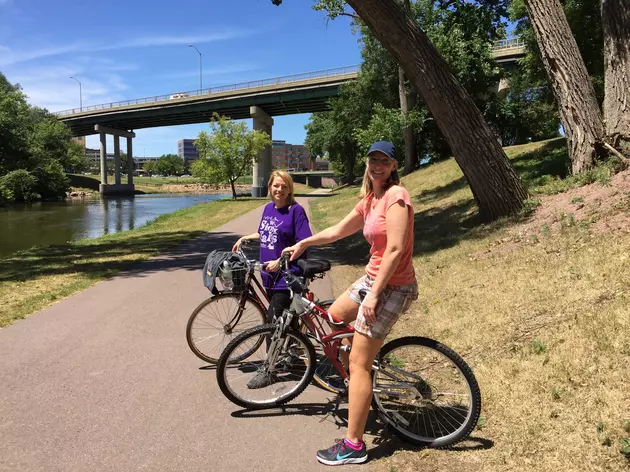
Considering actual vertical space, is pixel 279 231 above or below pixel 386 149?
below

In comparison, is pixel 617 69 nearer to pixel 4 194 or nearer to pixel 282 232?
pixel 282 232

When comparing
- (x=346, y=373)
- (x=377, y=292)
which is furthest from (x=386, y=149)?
(x=346, y=373)

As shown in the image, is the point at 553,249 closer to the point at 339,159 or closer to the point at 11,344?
the point at 11,344

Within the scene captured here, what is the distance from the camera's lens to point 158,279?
329 inches

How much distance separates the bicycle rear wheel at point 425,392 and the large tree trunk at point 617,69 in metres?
7.18

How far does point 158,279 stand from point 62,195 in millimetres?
52577

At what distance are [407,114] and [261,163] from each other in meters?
26.1

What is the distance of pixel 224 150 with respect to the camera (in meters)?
43.3

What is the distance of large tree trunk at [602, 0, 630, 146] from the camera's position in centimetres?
806

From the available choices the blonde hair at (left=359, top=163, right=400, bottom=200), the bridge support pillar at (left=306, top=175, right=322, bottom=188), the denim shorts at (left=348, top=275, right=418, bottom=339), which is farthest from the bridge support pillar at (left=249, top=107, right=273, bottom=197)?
the bridge support pillar at (left=306, top=175, right=322, bottom=188)

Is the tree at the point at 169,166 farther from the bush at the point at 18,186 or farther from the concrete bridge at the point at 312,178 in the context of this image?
the bush at the point at 18,186

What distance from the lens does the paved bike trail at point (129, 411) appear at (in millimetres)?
2926

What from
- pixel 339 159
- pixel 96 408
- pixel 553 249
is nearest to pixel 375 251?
pixel 96 408

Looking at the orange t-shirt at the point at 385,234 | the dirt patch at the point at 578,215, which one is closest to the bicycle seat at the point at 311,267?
the orange t-shirt at the point at 385,234
